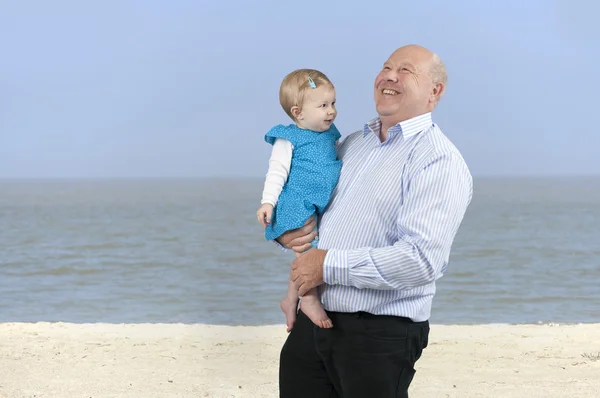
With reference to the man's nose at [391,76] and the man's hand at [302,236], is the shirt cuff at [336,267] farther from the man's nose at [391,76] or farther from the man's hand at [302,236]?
the man's nose at [391,76]

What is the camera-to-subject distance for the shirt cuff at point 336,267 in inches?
96.0

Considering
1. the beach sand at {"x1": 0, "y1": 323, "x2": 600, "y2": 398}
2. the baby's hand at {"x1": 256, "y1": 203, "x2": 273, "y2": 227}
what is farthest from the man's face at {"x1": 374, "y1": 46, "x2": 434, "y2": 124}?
the beach sand at {"x1": 0, "y1": 323, "x2": 600, "y2": 398}

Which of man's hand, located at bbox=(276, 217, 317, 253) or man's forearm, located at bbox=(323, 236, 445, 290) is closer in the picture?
man's forearm, located at bbox=(323, 236, 445, 290)

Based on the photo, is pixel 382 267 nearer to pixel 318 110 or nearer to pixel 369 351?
pixel 369 351

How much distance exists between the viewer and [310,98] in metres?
2.79

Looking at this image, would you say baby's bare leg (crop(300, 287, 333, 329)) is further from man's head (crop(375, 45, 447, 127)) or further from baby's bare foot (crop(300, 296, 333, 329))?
man's head (crop(375, 45, 447, 127))

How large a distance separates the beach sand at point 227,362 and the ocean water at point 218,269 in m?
2.37

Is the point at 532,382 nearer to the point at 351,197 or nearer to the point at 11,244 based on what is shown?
the point at 351,197

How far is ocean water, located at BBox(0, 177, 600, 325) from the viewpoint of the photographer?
32.1 ft

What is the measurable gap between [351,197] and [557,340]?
4098 mm

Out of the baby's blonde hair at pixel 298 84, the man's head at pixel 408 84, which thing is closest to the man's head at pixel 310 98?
the baby's blonde hair at pixel 298 84

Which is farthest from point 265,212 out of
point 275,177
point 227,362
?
point 227,362

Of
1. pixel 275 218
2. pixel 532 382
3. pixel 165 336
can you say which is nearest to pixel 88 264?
A: pixel 165 336

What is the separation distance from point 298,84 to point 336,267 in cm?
68
